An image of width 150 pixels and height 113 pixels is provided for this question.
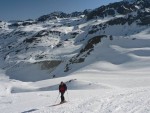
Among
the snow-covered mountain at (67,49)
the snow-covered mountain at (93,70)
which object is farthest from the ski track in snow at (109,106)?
the snow-covered mountain at (67,49)

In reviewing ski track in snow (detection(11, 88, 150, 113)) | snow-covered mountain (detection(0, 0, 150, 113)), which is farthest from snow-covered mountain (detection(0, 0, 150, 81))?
ski track in snow (detection(11, 88, 150, 113))

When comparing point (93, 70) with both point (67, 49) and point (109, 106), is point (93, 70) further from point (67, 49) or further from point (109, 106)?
point (67, 49)

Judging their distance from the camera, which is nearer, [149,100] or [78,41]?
[149,100]

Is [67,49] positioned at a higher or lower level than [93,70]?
higher

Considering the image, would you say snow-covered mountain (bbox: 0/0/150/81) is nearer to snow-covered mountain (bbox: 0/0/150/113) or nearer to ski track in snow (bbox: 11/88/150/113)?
snow-covered mountain (bbox: 0/0/150/113)

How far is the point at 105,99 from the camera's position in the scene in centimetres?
2552

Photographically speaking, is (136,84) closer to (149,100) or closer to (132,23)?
(149,100)

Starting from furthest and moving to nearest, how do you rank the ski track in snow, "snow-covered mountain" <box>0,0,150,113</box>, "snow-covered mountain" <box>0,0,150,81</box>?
"snow-covered mountain" <box>0,0,150,81</box>, "snow-covered mountain" <box>0,0,150,113</box>, the ski track in snow

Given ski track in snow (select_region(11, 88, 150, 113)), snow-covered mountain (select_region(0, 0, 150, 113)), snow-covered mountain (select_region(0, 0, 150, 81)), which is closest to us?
A: ski track in snow (select_region(11, 88, 150, 113))

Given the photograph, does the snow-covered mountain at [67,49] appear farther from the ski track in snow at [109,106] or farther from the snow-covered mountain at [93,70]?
the ski track in snow at [109,106]

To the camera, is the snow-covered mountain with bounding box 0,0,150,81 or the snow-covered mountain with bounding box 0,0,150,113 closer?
the snow-covered mountain with bounding box 0,0,150,113

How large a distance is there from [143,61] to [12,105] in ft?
168

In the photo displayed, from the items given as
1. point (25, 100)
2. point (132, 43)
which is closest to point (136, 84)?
point (25, 100)

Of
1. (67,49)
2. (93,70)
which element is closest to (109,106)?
(93,70)
